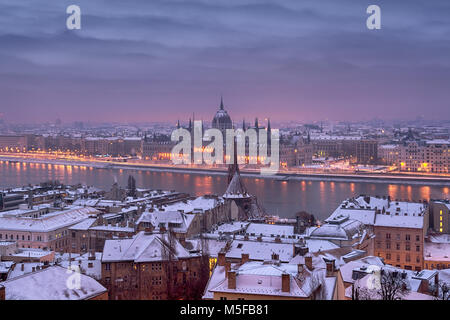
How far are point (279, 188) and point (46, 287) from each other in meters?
13.3

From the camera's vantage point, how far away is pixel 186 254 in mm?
4656

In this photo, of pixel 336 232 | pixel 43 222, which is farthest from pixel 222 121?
pixel 336 232

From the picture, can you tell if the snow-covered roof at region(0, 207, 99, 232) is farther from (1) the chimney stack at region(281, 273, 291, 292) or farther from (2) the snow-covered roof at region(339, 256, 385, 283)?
(1) the chimney stack at region(281, 273, 291, 292)

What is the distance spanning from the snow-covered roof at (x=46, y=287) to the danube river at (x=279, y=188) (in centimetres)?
707

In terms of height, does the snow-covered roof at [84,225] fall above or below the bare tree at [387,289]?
below

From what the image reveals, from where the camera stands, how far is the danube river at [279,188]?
12.1 metres

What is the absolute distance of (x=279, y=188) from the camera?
1622 cm

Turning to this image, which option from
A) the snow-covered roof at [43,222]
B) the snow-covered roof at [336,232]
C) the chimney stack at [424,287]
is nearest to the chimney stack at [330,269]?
the chimney stack at [424,287]

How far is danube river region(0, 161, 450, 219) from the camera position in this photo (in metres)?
12.1

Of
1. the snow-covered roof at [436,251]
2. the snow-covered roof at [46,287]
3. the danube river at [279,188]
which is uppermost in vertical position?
the snow-covered roof at [46,287]

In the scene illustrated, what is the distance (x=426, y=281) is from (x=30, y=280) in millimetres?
2534

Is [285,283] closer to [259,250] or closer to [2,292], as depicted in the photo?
[2,292]

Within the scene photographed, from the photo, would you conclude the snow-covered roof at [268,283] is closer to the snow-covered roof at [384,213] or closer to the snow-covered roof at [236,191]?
the snow-covered roof at [384,213]
